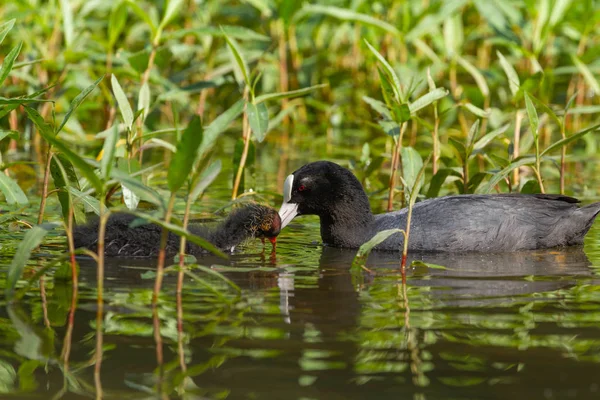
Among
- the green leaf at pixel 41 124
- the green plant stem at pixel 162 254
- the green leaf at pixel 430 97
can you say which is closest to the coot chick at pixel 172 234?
the green leaf at pixel 41 124

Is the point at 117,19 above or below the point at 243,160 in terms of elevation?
above

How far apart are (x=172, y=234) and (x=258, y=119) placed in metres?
0.99

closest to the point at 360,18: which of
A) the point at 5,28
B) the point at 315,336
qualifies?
the point at 5,28

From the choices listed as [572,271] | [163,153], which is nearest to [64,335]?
[572,271]

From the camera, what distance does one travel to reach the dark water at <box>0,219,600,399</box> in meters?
3.49

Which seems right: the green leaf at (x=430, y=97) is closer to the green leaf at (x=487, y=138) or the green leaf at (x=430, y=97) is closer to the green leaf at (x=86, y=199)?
the green leaf at (x=487, y=138)

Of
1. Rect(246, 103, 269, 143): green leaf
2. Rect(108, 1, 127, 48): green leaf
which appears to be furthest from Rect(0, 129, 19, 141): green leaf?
Rect(108, 1, 127, 48): green leaf

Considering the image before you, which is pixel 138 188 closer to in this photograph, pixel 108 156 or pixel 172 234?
pixel 108 156

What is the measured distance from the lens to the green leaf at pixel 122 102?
5984mm

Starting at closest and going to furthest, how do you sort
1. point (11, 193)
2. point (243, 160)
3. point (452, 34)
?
point (11, 193), point (243, 160), point (452, 34)

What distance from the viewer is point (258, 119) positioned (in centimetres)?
658

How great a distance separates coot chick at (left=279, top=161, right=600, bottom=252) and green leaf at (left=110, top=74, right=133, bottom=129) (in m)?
1.15

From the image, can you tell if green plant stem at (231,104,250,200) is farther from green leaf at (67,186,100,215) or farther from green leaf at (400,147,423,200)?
green leaf at (67,186,100,215)

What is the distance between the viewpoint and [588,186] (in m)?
8.76
